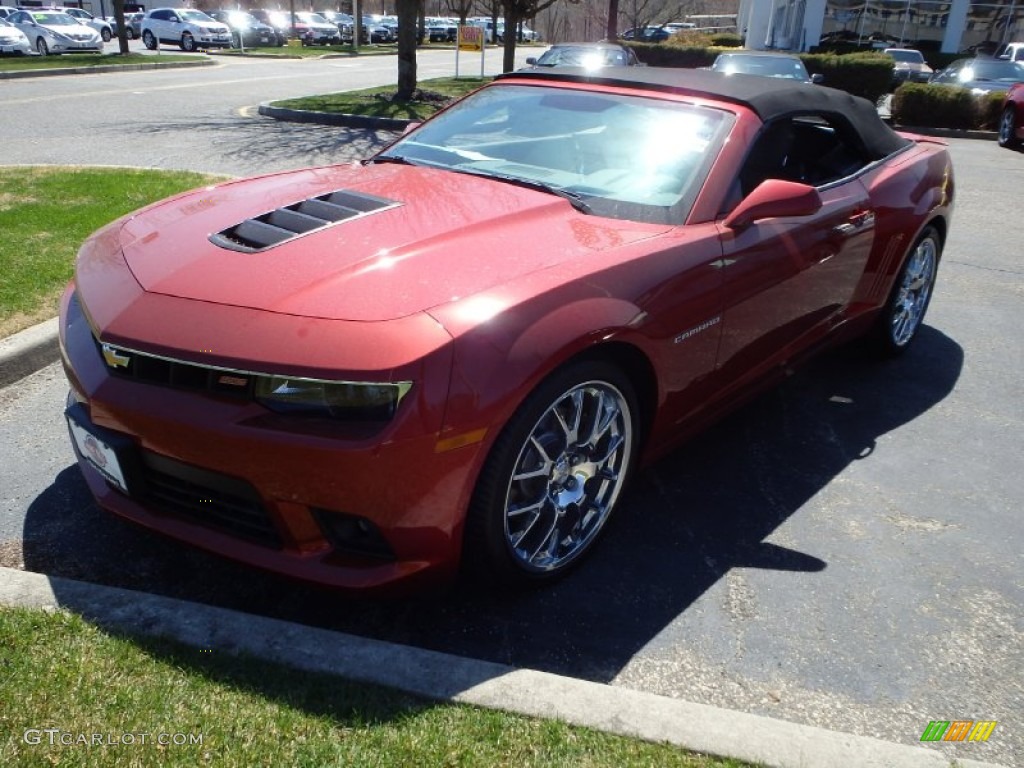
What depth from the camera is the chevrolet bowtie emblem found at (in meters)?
2.44

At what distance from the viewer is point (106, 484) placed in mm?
2691

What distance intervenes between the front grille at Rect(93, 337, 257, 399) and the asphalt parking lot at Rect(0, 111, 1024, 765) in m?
0.58

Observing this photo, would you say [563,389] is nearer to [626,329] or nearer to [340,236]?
[626,329]

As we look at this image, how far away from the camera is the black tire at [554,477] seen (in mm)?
2451

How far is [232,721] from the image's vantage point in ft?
6.89

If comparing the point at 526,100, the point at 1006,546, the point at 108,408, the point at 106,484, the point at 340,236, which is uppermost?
the point at 526,100

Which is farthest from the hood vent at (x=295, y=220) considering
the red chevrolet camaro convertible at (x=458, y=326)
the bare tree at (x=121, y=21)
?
the bare tree at (x=121, y=21)

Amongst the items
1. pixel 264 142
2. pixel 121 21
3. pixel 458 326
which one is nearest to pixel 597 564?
pixel 458 326

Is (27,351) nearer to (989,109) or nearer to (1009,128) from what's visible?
(1009,128)

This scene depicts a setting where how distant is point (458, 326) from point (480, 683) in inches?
36.9

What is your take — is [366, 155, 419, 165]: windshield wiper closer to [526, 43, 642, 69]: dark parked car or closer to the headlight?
the headlight

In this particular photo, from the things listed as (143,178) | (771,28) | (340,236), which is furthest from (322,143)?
(771,28)

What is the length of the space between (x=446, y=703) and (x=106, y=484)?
128cm

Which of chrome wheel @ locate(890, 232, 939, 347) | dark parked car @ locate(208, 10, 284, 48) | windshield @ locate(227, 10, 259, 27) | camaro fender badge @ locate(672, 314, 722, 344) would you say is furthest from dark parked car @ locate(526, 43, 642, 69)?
dark parked car @ locate(208, 10, 284, 48)
